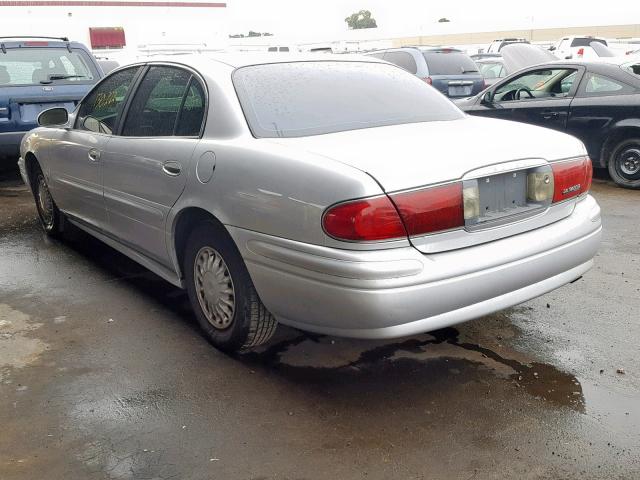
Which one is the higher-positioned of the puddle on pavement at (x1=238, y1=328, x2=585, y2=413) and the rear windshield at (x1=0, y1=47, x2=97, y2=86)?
the rear windshield at (x1=0, y1=47, x2=97, y2=86)

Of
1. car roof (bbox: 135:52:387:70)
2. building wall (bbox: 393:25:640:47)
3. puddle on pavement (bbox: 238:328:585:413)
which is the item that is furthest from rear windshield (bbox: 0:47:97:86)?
building wall (bbox: 393:25:640:47)

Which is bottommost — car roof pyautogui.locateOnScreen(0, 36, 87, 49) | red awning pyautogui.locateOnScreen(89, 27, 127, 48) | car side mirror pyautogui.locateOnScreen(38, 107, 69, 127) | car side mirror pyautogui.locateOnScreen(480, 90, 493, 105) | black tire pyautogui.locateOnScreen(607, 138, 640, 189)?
black tire pyautogui.locateOnScreen(607, 138, 640, 189)

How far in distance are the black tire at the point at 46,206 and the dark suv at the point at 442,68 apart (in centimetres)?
783

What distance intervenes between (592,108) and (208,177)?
19.7ft

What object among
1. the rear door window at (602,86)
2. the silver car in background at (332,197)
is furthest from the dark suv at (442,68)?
the silver car in background at (332,197)

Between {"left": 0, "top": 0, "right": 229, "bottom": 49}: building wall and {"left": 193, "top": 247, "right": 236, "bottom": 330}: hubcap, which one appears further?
{"left": 0, "top": 0, "right": 229, "bottom": 49}: building wall

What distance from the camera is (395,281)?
9.06 ft

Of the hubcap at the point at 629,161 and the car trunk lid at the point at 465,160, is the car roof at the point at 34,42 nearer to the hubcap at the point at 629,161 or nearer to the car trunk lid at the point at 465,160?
the car trunk lid at the point at 465,160

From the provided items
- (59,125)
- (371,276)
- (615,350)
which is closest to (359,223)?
(371,276)

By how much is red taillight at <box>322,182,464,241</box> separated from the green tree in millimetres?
104112

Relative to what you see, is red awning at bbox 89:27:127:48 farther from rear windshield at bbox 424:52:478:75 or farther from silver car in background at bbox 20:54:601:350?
silver car in background at bbox 20:54:601:350

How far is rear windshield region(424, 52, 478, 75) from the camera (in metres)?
12.8

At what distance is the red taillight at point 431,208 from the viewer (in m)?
2.79

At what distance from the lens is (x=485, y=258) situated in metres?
2.97
